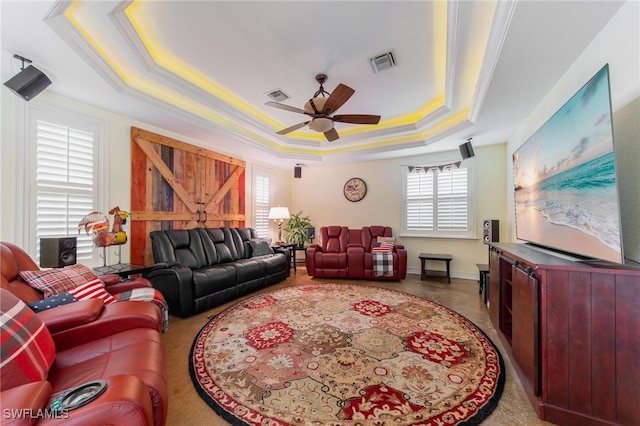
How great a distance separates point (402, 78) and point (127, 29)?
115 inches

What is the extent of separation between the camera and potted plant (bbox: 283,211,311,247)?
6.10 m

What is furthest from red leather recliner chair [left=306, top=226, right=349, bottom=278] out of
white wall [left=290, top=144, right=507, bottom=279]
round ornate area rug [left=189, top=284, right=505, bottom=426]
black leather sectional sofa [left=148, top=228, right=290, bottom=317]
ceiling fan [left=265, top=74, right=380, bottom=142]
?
ceiling fan [left=265, top=74, right=380, bottom=142]

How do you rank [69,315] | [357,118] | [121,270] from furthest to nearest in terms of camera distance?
[357,118], [121,270], [69,315]

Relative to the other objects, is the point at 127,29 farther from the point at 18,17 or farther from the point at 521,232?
the point at 521,232

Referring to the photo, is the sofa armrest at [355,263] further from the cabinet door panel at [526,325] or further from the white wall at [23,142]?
the white wall at [23,142]

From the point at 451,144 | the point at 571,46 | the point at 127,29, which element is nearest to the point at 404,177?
the point at 451,144

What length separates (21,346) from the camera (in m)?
1.03

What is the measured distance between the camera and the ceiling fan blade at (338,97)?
249 centimetres

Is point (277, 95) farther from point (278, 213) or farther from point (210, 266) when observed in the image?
point (210, 266)

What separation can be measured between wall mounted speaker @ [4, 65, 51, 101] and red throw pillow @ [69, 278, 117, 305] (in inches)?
69.8

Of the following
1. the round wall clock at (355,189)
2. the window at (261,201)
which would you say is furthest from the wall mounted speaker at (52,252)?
the round wall clock at (355,189)

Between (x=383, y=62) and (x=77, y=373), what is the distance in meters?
3.53

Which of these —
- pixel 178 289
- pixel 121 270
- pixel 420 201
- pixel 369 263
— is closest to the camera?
pixel 121 270

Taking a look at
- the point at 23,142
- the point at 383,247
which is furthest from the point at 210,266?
the point at 383,247
